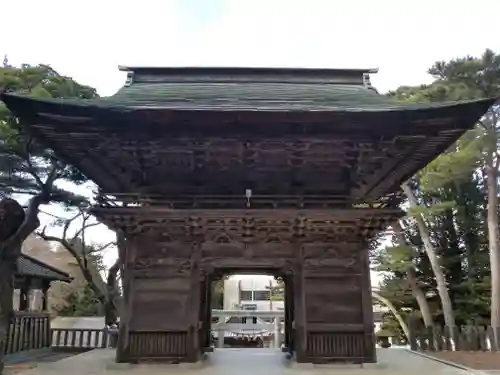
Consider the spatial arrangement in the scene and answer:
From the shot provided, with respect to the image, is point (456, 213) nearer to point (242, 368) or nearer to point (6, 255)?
point (242, 368)

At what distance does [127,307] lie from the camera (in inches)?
294

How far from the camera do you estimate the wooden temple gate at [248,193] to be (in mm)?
6641

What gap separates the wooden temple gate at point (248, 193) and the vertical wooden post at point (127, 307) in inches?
0.9

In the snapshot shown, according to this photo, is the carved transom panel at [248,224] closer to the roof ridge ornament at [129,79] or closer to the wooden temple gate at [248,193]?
the wooden temple gate at [248,193]

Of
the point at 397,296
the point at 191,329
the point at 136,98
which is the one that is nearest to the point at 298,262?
the point at 191,329

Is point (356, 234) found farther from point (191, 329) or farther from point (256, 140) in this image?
point (191, 329)

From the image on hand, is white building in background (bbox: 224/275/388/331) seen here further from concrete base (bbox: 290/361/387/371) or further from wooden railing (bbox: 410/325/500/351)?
concrete base (bbox: 290/361/387/371)

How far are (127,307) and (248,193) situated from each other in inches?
108

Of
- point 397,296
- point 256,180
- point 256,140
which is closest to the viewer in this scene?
point 256,140

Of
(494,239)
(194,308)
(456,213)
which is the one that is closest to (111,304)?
(194,308)

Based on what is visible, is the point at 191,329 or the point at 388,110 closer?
the point at 388,110

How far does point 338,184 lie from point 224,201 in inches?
80.8

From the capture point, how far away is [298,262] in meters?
7.70

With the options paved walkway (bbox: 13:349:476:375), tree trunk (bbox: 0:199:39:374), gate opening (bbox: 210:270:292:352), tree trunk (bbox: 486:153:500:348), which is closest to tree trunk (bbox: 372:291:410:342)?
gate opening (bbox: 210:270:292:352)
